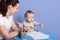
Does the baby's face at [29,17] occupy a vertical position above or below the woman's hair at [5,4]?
A: below

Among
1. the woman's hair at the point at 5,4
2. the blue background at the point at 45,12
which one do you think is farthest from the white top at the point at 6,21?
the blue background at the point at 45,12

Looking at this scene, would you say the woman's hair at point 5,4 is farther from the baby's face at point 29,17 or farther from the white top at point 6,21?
the baby's face at point 29,17

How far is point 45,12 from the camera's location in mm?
1427

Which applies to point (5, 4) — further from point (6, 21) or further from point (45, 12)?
point (45, 12)

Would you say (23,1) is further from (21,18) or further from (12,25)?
(12,25)

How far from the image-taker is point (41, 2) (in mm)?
1413

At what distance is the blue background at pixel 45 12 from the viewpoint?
4.57 feet

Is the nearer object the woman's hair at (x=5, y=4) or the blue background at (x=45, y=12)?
the woman's hair at (x=5, y=4)

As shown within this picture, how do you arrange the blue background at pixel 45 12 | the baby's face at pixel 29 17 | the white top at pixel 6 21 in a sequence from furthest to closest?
the blue background at pixel 45 12, the baby's face at pixel 29 17, the white top at pixel 6 21

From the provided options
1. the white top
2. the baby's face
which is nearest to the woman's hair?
the white top

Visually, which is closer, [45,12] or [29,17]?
[29,17]

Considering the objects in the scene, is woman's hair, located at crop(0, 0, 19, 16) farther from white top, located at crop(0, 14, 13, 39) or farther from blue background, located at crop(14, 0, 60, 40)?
blue background, located at crop(14, 0, 60, 40)

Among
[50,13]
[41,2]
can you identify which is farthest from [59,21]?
[41,2]

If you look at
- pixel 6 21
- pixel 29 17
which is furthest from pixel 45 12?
pixel 6 21
